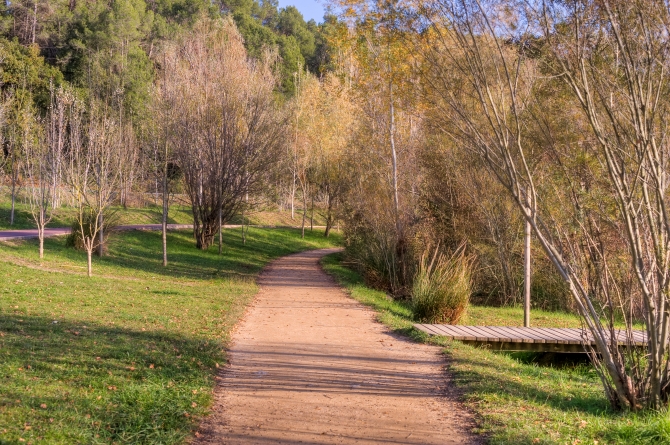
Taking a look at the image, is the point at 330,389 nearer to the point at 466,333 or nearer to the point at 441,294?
the point at 466,333

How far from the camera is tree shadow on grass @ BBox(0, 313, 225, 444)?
18.4 feet

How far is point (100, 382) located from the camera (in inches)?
279

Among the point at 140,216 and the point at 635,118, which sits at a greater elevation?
the point at 635,118

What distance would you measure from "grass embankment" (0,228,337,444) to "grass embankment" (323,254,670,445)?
2784 mm

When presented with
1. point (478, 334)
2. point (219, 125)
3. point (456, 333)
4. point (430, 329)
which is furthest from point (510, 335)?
point (219, 125)

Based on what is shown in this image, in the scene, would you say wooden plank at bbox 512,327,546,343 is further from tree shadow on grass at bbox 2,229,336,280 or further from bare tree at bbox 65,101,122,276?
bare tree at bbox 65,101,122,276

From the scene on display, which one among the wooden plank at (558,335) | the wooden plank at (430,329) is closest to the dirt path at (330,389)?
the wooden plank at (430,329)

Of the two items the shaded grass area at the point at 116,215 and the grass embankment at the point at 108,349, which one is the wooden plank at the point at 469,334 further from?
the shaded grass area at the point at 116,215

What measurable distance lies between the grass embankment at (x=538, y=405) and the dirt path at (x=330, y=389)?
0.91 feet

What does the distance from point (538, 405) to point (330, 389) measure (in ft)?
7.14

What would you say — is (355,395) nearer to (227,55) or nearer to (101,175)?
(101,175)

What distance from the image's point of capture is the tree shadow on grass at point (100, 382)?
221 inches

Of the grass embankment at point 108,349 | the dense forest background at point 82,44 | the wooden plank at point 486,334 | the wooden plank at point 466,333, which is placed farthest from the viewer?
the dense forest background at point 82,44

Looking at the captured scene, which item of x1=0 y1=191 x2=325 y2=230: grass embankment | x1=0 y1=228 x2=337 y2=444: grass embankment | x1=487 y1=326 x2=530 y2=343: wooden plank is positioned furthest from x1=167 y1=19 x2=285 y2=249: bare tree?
x1=487 y1=326 x2=530 y2=343: wooden plank
